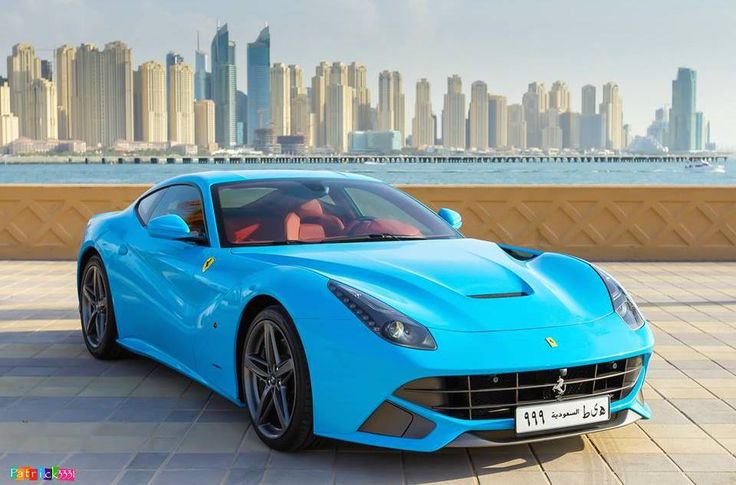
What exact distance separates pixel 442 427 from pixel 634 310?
1323 millimetres

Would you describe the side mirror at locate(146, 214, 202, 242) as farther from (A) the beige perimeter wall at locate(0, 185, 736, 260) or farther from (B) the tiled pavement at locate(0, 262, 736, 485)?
(A) the beige perimeter wall at locate(0, 185, 736, 260)

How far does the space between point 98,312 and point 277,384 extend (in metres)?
2.61

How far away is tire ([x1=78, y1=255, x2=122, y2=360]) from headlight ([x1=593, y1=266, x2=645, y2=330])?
3.31 meters

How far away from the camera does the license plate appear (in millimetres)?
4055

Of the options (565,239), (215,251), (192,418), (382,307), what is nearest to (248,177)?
(215,251)

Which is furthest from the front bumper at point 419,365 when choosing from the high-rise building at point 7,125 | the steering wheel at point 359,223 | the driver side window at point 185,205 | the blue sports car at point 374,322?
the high-rise building at point 7,125

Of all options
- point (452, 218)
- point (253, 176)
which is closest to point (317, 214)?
point (253, 176)

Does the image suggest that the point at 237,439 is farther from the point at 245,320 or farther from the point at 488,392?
the point at 488,392

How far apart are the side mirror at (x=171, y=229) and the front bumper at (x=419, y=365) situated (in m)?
1.37

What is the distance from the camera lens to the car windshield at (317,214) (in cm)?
536

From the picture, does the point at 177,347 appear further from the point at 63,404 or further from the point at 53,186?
the point at 53,186

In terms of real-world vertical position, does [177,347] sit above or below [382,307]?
below

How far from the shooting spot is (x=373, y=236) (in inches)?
214

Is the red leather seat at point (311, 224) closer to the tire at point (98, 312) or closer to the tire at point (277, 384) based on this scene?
the tire at point (277, 384)
